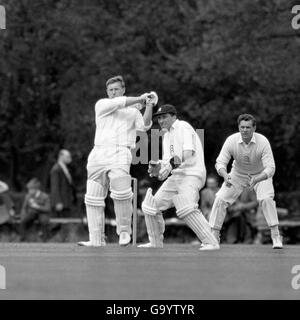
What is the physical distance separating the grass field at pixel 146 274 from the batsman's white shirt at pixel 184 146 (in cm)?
105

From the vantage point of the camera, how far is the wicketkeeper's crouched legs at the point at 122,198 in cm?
1878

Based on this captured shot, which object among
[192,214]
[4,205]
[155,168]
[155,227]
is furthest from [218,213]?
[4,205]

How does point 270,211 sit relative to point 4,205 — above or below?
below

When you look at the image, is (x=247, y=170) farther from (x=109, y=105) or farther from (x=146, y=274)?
(x=146, y=274)

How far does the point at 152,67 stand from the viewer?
3566cm

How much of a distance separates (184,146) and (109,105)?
3.90 ft

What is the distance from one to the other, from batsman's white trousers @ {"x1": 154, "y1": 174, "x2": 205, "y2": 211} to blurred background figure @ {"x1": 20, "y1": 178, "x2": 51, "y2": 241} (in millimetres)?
9853

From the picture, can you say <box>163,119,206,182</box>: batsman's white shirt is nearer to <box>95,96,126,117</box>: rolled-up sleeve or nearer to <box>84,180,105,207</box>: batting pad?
<box>95,96,126,117</box>: rolled-up sleeve

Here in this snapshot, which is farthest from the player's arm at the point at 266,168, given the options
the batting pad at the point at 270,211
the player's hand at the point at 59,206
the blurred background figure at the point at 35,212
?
the blurred background figure at the point at 35,212

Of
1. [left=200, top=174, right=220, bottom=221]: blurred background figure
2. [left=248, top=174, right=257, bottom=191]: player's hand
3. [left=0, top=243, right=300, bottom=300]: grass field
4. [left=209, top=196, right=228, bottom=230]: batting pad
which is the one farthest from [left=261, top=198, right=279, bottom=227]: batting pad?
[left=200, top=174, right=220, bottom=221]: blurred background figure

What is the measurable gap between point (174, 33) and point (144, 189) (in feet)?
23.0

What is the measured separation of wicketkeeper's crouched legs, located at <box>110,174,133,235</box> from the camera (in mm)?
18781

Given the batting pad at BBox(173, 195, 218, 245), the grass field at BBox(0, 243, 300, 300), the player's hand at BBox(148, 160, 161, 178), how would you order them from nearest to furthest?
the grass field at BBox(0, 243, 300, 300), the player's hand at BBox(148, 160, 161, 178), the batting pad at BBox(173, 195, 218, 245)

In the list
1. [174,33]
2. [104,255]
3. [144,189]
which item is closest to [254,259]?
[104,255]
